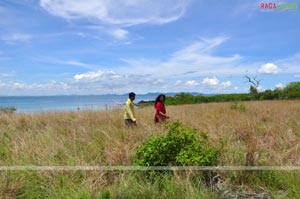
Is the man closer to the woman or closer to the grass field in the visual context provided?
the woman

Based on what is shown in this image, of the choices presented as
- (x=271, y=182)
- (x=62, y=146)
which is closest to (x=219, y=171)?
(x=271, y=182)

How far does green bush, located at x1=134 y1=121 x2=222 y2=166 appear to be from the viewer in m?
3.77

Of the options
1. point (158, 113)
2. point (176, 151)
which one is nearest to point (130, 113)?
point (158, 113)

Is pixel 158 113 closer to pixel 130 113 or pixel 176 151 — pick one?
pixel 130 113

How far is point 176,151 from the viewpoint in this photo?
13.3ft

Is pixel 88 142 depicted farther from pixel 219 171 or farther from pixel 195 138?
pixel 219 171

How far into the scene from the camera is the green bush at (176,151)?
377 cm

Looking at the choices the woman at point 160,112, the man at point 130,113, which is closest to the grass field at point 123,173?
the man at point 130,113

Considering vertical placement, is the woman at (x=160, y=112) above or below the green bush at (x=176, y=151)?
above

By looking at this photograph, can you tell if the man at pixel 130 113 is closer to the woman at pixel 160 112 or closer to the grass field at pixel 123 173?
the woman at pixel 160 112

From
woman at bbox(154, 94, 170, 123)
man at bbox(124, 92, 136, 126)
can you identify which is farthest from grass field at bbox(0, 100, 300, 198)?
woman at bbox(154, 94, 170, 123)

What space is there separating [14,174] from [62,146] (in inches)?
43.5

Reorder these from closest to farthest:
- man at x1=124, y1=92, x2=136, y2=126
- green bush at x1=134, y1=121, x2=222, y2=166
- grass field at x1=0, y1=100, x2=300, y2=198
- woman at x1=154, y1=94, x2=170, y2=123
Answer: grass field at x1=0, y1=100, x2=300, y2=198 → green bush at x1=134, y1=121, x2=222, y2=166 → man at x1=124, y1=92, x2=136, y2=126 → woman at x1=154, y1=94, x2=170, y2=123

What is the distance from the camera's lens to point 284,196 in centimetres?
316
